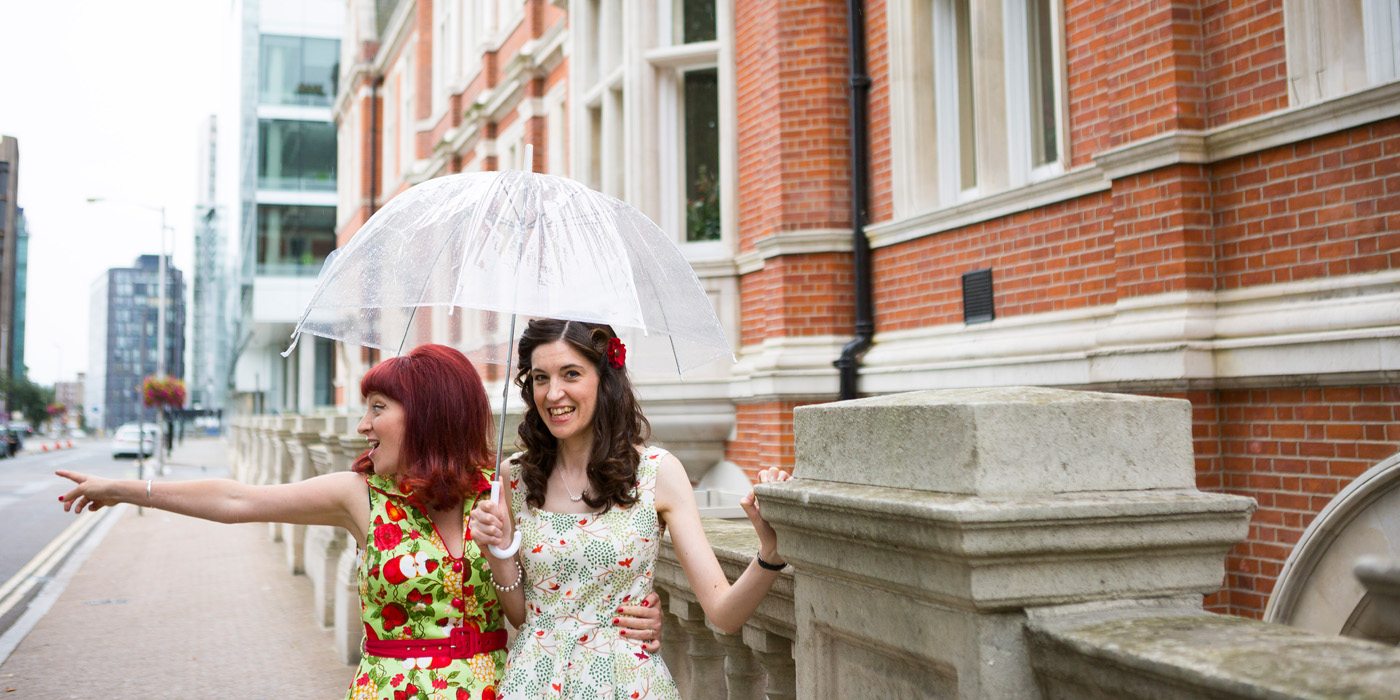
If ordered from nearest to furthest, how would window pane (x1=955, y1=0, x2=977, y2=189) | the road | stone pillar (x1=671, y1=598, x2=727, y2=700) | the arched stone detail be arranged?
stone pillar (x1=671, y1=598, x2=727, y2=700), the arched stone detail, window pane (x1=955, y1=0, x2=977, y2=189), the road

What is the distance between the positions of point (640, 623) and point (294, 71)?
49.5m

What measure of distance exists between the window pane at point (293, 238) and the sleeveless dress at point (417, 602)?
42.7m

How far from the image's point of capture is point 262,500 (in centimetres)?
289

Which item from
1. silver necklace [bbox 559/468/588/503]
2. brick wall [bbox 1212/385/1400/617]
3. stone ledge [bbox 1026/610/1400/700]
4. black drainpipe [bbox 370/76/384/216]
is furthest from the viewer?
black drainpipe [bbox 370/76/384/216]

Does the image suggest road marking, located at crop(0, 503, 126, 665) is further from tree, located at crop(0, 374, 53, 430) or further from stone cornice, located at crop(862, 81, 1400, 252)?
tree, located at crop(0, 374, 53, 430)

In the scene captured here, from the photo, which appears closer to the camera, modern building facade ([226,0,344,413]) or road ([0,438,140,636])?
road ([0,438,140,636])

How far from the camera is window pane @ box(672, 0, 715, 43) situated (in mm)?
10344

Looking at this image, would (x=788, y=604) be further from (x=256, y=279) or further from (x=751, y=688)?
(x=256, y=279)

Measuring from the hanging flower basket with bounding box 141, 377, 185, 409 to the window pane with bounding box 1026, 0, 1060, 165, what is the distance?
28410mm

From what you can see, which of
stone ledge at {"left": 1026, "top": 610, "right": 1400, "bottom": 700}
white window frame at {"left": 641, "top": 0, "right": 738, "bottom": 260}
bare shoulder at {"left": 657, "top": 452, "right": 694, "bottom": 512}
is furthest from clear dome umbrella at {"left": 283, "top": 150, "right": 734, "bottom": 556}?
white window frame at {"left": 641, "top": 0, "right": 738, "bottom": 260}

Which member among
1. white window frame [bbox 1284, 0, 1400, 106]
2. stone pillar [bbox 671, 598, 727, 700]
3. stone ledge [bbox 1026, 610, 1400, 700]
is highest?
white window frame [bbox 1284, 0, 1400, 106]

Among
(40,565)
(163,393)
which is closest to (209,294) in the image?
(163,393)

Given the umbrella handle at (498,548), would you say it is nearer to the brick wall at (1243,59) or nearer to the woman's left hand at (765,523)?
the woman's left hand at (765,523)

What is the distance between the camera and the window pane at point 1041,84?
277 inches
